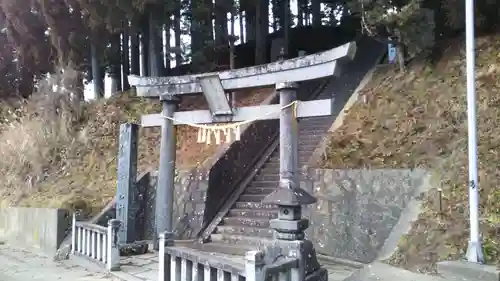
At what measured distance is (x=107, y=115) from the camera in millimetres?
14289

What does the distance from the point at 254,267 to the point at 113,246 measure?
14.1 ft

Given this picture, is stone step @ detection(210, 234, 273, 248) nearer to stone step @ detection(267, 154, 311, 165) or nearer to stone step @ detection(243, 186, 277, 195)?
stone step @ detection(243, 186, 277, 195)

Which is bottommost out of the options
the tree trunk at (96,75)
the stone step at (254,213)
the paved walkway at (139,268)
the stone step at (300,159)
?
the paved walkway at (139,268)

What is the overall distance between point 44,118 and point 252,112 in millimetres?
8767

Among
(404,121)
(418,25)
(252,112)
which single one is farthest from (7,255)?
(418,25)

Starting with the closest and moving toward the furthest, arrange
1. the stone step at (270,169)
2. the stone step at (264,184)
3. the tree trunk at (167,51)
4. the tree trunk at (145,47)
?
the stone step at (264,184)
the stone step at (270,169)
the tree trunk at (145,47)
the tree trunk at (167,51)

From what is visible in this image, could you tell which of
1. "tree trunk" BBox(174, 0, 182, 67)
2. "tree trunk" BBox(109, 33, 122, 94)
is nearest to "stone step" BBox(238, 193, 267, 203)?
"tree trunk" BBox(174, 0, 182, 67)

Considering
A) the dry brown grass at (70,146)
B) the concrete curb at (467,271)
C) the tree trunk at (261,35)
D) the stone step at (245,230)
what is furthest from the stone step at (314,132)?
the concrete curb at (467,271)

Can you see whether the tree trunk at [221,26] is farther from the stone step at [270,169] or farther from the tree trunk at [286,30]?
the stone step at [270,169]

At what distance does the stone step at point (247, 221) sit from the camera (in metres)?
9.21

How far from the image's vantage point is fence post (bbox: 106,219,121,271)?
7.86 m

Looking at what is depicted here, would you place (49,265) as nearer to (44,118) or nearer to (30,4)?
(44,118)

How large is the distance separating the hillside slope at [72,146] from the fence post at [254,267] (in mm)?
7118

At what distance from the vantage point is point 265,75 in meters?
7.41
